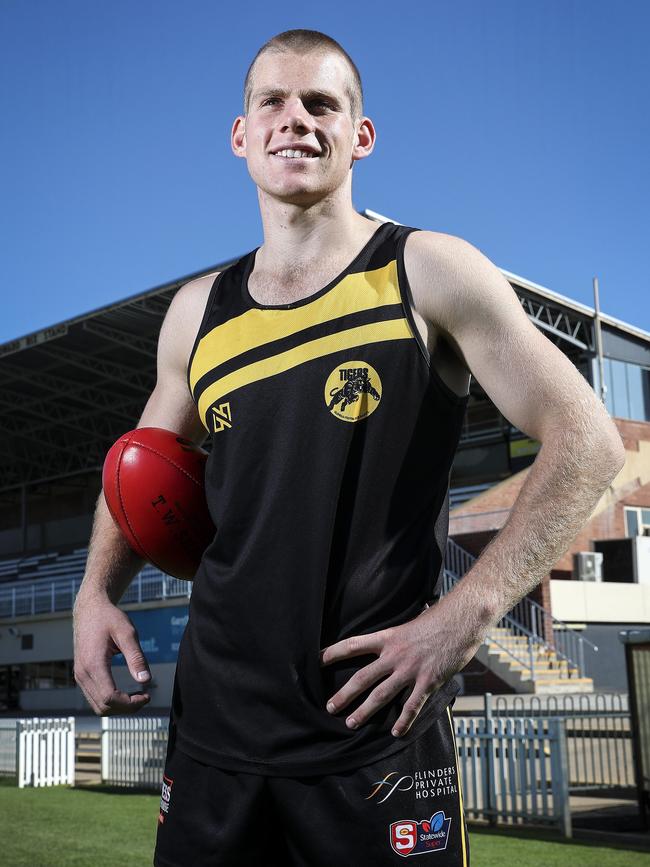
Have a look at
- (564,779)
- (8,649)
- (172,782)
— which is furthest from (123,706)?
(8,649)

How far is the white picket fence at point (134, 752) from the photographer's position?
574 inches

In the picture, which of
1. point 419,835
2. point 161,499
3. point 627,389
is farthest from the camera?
point 627,389

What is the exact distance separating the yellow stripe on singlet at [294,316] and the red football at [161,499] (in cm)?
32

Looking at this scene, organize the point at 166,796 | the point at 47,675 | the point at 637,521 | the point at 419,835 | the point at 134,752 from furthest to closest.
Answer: the point at 47,675 → the point at 637,521 → the point at 134,752 → the point at 166,796 → the point at 419,835

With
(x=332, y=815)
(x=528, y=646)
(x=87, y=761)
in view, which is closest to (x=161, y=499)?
(x=332, y=815)

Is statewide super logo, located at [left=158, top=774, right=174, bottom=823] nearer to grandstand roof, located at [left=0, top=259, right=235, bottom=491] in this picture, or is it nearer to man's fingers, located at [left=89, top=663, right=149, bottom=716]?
man's fingers, located at [left=89, top=663, right=149, bottom=716]

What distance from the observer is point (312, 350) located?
2088 millimetres

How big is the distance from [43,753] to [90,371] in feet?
63.7

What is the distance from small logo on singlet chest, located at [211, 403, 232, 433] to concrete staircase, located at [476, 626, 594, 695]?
20073 millimetres

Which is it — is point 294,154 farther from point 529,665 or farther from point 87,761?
point 529,665

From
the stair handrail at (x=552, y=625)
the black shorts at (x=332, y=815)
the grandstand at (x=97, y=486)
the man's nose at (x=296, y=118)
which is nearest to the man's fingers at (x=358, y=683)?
the black shorts at (x=332, y=815)

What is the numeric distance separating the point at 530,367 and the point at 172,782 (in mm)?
1189

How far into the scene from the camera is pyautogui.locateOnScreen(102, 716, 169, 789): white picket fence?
1457cm

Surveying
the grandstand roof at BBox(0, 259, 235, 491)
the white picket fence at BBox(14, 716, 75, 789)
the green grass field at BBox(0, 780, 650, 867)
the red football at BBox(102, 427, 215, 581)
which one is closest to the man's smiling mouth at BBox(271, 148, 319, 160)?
the red football at BBox(102, 427, 215, 581)
